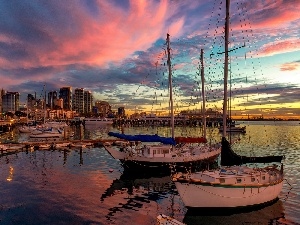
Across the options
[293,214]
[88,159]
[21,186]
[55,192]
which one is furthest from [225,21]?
[88,159]

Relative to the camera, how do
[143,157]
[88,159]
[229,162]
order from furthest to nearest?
[88,159] → [143,157] → [229,162]

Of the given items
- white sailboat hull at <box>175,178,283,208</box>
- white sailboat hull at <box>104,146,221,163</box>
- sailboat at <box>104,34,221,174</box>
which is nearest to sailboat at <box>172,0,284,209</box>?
white sailboat hull at <box>175,178,283,208</box>

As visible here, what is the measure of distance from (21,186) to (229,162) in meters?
20.2

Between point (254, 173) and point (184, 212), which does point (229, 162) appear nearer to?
point (254, 173)

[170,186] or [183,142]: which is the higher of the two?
[183,142]

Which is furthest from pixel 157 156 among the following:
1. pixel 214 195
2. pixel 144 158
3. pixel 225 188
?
pixel 225 188

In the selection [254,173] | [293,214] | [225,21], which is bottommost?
[293,214]

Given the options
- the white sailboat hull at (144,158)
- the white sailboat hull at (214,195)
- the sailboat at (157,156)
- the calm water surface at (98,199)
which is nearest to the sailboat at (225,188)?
the white sailboat hull at (214,195)

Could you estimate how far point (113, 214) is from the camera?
21.1 metres

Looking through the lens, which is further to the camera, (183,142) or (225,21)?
(183,142)

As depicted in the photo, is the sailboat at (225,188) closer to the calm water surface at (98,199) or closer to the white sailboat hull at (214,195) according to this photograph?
the white sailboat hull at (214,195)

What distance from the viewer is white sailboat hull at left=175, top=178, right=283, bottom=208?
65.4ft

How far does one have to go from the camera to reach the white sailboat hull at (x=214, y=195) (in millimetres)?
19922

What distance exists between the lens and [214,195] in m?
20.0
